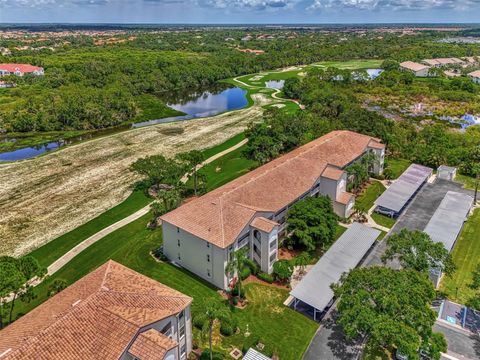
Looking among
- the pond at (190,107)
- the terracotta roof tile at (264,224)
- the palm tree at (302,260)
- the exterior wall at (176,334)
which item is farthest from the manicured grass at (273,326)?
the pond at (190,107)

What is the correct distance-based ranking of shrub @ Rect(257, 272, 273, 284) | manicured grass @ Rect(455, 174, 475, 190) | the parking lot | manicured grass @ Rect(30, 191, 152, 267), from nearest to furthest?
shrub @ Rect(257, 272, 273, 284) < manicured grass @ Rect(30, 191, 152, 267) < the parking lot < manicured grass @ Rect(455, 174, 475, 190)

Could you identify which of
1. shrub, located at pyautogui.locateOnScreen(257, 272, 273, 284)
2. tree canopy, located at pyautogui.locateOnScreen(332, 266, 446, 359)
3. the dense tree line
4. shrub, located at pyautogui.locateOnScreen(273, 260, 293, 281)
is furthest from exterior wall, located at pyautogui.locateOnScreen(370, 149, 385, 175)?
the dense tree line

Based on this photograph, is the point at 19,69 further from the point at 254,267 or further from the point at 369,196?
the point at 254,267

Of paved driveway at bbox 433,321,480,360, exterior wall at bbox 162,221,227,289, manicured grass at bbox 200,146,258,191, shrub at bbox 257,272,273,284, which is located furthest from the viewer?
manicured grass at bbox 200,146,258,191

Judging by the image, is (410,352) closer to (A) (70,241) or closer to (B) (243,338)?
(B) (243,338)

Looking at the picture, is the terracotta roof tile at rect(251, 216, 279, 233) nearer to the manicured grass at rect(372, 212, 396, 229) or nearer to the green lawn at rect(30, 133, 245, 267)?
the manicured grass at rect(372, 212, 396, 229)

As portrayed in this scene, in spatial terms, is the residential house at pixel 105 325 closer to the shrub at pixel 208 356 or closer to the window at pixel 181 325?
the window at pixel 181 325

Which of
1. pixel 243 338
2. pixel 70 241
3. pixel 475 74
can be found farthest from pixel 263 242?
pixel 475 74

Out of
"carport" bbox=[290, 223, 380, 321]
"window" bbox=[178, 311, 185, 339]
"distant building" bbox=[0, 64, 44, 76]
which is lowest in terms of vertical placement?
"carport" bbox=[290, 223, 380, 321]
